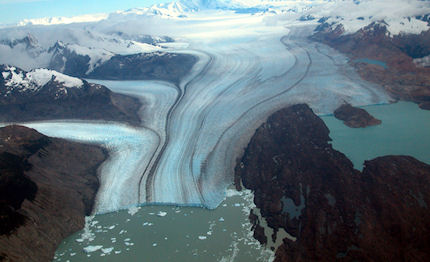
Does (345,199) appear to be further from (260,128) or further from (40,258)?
(40,258)

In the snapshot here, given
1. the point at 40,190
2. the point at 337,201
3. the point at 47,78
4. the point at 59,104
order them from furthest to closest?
the point at 47,78 → the point at 59,104 → the point at 40,190 → the point at 337,201

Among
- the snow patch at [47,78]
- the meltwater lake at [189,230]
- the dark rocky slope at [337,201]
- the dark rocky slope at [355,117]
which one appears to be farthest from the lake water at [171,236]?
the snow patch at [47,78]

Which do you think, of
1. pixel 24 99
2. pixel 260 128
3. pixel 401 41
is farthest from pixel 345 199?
pixel 401 41

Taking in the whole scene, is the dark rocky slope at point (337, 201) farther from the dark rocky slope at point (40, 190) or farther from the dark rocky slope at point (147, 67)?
the dark rocky slope at point (147, 67)

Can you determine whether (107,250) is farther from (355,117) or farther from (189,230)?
(355,117)

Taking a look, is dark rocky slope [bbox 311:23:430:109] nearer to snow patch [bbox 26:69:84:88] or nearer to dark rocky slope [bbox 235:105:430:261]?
dark rocky slope [bbox 235:105:430:261]

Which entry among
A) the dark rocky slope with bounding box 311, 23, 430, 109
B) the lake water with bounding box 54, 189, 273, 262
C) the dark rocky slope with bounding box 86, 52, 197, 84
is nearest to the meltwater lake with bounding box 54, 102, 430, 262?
the lake water with bounding box 54, 189, 273, 262

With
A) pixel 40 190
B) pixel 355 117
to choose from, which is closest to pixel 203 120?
pixel 355 117

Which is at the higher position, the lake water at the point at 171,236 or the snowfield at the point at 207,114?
the snowfield at the point at 207,114
